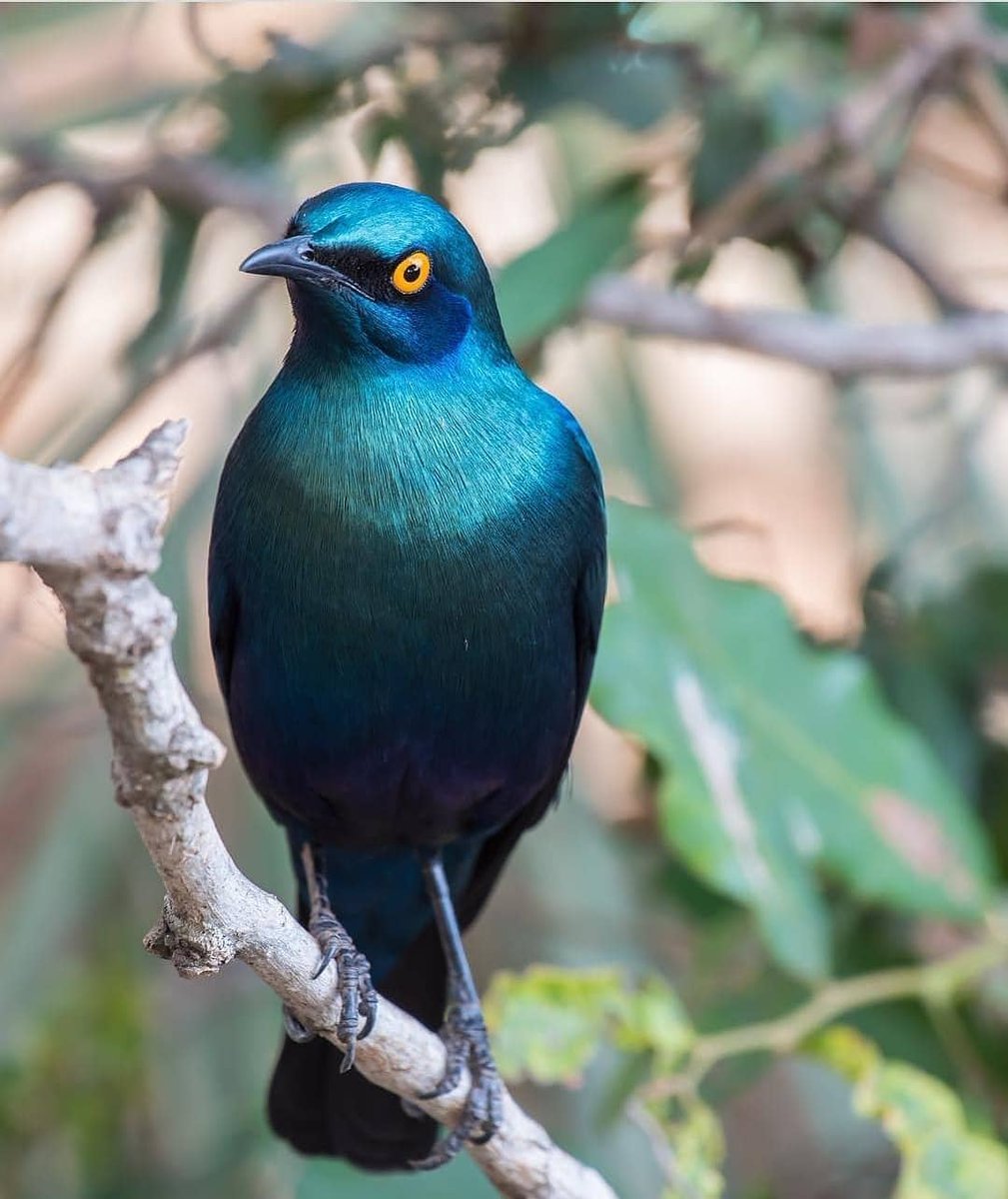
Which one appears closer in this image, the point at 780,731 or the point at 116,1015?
the point at 780,731

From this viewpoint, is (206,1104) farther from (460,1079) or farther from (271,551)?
(271,551)

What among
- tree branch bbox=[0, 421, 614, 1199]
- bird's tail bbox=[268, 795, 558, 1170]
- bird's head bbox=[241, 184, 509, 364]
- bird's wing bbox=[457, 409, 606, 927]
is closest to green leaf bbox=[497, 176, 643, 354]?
bird's wing bbox=[457, 409, 606, 927]

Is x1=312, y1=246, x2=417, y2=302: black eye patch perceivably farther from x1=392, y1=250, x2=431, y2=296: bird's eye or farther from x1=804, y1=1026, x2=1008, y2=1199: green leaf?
x1=804, y1=1026, x2=1008, y2=1199: green leaf

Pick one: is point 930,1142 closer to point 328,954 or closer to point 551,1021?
point 551,1021

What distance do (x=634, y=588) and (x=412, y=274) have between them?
119cm

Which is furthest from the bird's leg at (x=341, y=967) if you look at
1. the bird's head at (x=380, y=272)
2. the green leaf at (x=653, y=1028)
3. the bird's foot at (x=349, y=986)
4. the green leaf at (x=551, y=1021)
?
the bird's head at (x=380, y=272)

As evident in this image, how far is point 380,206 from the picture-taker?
103 inches

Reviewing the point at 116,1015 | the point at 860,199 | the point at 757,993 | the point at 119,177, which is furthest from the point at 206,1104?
the point at 860,199

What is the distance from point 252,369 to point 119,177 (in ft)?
2.11

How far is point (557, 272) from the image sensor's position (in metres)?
3.89

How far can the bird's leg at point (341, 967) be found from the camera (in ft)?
8.65

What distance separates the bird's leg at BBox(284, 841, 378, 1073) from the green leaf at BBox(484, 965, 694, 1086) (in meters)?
0.36

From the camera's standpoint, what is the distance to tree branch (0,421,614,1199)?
1521 millimetres

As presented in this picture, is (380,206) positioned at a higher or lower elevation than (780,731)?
higher
